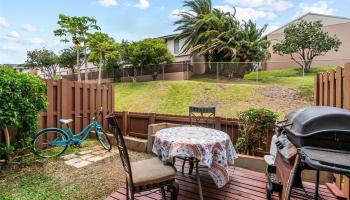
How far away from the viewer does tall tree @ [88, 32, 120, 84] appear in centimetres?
1594

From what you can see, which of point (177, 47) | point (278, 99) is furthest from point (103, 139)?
point (177, 47)

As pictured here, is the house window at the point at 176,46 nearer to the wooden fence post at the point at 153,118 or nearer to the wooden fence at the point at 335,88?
the wooden fence post at the point at 153,118

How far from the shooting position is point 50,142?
4.68 metres

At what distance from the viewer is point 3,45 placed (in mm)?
13898

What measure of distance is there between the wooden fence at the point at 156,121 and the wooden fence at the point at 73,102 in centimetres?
79

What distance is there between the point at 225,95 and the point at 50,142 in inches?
337

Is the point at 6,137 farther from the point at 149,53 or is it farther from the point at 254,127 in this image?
the point at 149,53

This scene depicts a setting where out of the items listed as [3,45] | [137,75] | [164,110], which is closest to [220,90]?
[164,110]

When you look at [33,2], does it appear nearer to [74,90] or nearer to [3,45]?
[74,90]

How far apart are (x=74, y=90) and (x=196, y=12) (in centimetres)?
1545

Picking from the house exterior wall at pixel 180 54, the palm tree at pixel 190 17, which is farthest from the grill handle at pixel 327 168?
the house exterior wall at pixel 180 54

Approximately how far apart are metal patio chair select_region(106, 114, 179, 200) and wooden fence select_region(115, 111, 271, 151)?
2.21 meters

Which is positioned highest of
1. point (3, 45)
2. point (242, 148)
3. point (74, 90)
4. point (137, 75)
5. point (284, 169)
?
point (3, 45)

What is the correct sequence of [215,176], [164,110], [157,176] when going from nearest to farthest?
1. [157,176]
2. [215,176]
3. [164,110]
